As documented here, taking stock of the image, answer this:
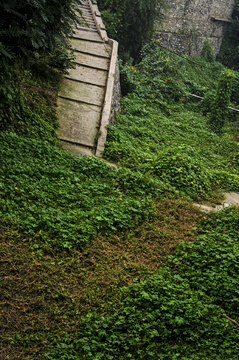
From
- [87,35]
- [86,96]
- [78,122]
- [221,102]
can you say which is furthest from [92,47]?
[221,102]

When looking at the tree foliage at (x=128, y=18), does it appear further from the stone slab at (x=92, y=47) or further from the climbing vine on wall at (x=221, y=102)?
the climbing vine on wall at (x=221, y=102)

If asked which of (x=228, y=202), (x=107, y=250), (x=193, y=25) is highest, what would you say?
(x=193, y=25)

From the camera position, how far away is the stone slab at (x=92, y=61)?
37.4 feet

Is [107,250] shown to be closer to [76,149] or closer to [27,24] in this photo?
[76,149]

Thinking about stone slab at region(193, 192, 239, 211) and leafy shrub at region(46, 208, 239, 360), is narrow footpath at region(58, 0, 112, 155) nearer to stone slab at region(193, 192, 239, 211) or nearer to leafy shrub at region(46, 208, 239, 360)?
stone slab at region(193, 192, 239, 211)

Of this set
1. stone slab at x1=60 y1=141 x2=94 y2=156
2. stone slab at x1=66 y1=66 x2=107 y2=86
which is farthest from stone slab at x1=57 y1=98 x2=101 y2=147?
stone slab at x1=66 y1=66 x2=107 y2=86

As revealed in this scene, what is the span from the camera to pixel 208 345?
3.54 meters

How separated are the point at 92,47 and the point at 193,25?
535 inches

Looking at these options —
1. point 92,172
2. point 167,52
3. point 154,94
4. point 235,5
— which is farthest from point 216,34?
point 92,172

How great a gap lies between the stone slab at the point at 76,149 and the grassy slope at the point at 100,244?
1.56ft

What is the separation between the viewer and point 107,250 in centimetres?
498

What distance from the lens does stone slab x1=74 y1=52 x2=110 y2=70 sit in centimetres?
1141

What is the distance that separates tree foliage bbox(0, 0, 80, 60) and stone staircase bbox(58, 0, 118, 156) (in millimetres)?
1113

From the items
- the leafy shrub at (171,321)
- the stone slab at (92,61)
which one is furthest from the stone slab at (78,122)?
the leafy shrub at (171,321)
